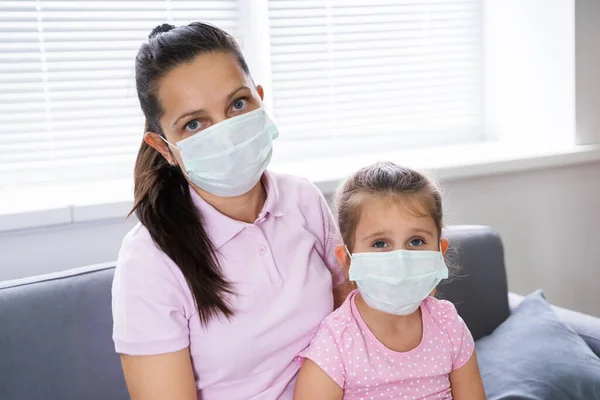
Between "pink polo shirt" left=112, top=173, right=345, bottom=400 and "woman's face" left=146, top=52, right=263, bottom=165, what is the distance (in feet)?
0.58

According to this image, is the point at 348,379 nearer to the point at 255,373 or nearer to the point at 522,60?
the point at 255,373

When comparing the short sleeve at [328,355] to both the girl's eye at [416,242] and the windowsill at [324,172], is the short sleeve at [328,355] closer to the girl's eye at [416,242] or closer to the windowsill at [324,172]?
the girl's eye at [416,242]

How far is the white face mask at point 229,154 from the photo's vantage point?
132 centimetres

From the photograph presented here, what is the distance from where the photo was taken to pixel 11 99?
83.4 inches

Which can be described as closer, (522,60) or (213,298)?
(213,298)

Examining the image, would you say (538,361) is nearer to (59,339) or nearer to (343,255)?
(343,255)

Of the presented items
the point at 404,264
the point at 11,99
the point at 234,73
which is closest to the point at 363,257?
the point at 404,264

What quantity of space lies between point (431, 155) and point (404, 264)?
140 cm

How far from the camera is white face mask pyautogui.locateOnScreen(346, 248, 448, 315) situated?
1.34 metres

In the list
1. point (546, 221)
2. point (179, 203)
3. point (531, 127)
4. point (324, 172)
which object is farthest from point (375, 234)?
point (531, 127)

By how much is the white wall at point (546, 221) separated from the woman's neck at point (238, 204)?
114 cm

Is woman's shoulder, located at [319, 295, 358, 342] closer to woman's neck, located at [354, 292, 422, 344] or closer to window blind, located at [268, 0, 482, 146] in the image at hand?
woman's neck, located at [354, 292, 422, 344]

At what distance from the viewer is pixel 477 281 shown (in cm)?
203

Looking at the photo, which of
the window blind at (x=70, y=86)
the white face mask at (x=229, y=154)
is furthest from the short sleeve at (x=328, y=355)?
the window blind at (x=70, y=86)
